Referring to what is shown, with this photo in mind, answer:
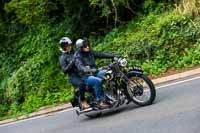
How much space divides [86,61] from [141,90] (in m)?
1.46

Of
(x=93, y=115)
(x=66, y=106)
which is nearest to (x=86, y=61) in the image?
(x=93, y=115)

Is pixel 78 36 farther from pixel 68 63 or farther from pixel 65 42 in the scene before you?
pixel 65 42

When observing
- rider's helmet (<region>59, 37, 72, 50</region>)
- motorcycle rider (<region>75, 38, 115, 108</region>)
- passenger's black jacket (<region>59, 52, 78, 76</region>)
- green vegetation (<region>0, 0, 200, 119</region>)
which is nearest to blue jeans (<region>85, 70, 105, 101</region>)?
motorcycle rider (<region>75, 38, 115, 108</region>)

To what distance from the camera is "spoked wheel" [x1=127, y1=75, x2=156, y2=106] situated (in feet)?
39.1

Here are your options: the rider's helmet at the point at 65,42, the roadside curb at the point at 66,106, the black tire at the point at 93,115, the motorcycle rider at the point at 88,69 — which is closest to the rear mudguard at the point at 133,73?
the motorcycle rider at the point at 88,69

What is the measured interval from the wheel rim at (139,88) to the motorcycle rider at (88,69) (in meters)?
0.65

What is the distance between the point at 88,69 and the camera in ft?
40.3

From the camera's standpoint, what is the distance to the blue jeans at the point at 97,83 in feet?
40.2

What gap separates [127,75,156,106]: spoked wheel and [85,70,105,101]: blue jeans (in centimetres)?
63

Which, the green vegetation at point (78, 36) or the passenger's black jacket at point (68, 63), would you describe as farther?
the green vegetation at point (78, 36)

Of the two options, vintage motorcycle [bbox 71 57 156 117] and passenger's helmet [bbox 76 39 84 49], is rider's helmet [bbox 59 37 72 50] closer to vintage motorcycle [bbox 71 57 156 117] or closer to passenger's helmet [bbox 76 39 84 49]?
passenger's helmet [bbox 76 39 84 49]

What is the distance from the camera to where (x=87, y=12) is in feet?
68.9

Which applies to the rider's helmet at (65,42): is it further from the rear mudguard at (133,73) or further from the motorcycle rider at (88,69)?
the rear mudguard at (133,73)

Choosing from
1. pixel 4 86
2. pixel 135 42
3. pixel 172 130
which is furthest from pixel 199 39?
pixel 4 86
